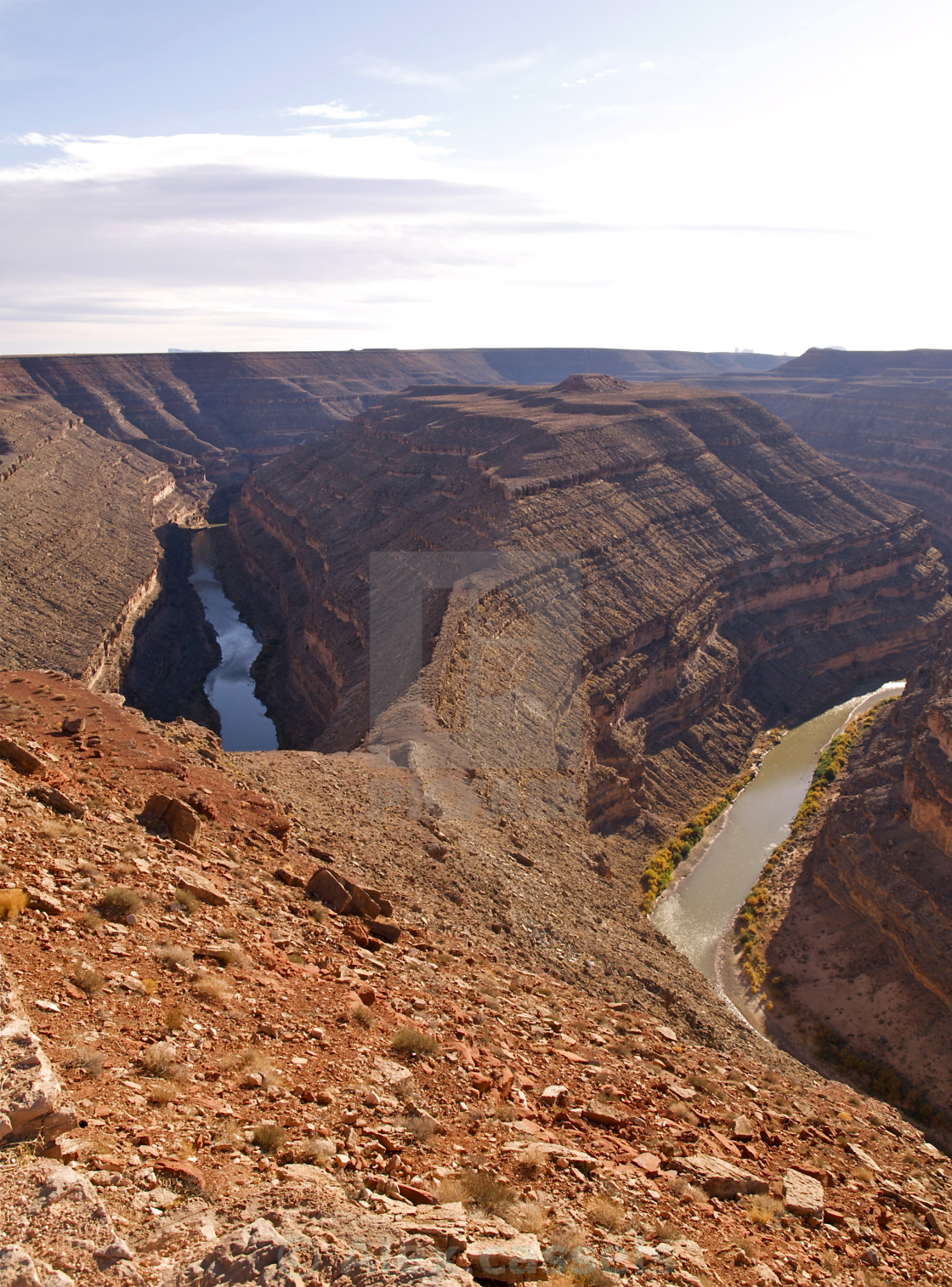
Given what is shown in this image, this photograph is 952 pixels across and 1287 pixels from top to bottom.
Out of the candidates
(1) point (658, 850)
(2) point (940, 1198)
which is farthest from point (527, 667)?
(2) point (940, 1198)

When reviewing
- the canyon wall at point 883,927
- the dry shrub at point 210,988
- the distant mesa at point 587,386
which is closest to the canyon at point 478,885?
the dry shrub at point 210,988

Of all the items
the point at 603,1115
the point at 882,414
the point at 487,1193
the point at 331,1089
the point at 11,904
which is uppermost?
the point at 882,414

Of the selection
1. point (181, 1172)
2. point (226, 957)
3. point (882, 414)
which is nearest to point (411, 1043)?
point (226, 957)

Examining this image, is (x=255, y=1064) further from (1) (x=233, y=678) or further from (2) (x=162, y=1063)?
(1) (x=233, y=678)

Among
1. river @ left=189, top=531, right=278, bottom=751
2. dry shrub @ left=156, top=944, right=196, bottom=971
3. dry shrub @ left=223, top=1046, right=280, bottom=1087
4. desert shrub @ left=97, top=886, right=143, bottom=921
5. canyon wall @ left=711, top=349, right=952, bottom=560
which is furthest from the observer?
canyon wall @ left=711, top=349, right=952, bottom=560

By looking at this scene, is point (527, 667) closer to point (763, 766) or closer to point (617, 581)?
point (617, 581)

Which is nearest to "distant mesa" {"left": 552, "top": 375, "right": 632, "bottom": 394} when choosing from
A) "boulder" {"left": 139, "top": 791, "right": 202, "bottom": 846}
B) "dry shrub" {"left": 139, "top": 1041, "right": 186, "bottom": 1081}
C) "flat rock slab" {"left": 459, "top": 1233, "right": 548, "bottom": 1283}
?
"boulder" {"left": 139, "top": 791, "right": 202, "bottom": 846}

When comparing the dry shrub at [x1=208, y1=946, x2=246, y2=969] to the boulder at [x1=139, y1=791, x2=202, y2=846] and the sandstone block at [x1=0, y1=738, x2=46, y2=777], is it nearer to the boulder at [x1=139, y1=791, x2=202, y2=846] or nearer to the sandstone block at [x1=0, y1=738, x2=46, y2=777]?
the boulder at [x1=139, y1=791, x2=202, y2=846]
